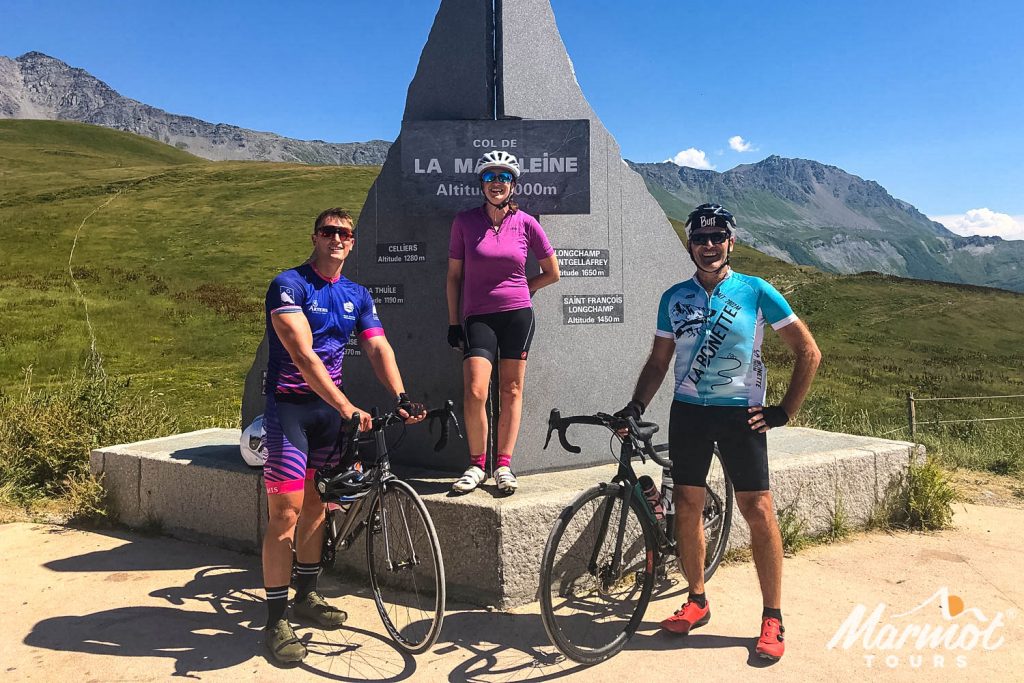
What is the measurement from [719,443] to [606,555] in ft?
2.96

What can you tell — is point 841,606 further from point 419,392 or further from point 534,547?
point 419,392

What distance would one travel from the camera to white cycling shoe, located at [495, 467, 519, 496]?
179 inches

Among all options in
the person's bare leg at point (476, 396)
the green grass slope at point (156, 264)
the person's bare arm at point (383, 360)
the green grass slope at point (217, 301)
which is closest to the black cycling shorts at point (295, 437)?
the person's bare arm at point (383, 360)

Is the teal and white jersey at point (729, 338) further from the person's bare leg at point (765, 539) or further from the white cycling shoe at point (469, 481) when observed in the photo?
the white cycling shoe at point (469, 481)

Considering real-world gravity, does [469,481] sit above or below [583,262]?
below

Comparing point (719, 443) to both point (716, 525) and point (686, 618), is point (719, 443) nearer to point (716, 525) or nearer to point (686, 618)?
point (686, 618)

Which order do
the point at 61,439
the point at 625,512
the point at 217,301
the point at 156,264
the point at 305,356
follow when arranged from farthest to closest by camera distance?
the point at 156,264
the point at 217,301
the point at 61,439
the point at 625,512
the point at 305,356

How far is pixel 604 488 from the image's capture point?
3711 millimetres

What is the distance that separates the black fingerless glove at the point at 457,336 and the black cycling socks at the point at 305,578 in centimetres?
162

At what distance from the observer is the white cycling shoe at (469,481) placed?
4.56 m

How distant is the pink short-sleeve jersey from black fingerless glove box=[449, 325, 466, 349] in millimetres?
103

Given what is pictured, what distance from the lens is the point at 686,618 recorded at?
156 inches

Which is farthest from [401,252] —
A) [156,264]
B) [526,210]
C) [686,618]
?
[156,264]

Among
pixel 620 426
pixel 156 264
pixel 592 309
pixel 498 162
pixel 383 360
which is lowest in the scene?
pixel 620 426
